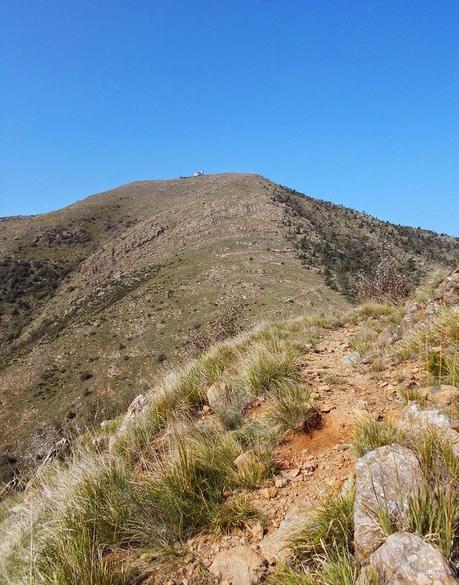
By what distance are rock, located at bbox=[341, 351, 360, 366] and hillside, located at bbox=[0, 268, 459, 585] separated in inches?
9.4

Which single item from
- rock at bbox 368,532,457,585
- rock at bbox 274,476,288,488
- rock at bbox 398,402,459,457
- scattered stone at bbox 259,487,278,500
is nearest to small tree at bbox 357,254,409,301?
rock at bbox 398,402,459,457

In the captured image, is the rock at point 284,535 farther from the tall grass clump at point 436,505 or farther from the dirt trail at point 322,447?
the tall grass clump at point 436,505

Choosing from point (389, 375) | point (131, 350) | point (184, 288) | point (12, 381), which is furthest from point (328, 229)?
point (389, 375)

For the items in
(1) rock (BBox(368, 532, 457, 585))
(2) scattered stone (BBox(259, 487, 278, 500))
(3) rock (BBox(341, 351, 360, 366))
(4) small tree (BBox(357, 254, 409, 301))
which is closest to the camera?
(1) rock (BBox(368, 532, 457, 585))

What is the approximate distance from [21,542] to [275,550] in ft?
6.75

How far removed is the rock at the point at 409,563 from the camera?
68.3 inches

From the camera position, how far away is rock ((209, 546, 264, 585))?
2332mm

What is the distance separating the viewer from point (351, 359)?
5.53 m

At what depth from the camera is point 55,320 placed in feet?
170

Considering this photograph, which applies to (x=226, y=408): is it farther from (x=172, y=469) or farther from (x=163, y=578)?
(x=163, y=578)

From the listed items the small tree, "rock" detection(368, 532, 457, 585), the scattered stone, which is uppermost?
the small tree

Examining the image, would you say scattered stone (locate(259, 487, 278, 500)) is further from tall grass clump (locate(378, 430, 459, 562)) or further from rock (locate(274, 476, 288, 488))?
tall grass clump (locate(378, 430, 459, 562))

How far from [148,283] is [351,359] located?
4364 cm

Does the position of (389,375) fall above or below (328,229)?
below
